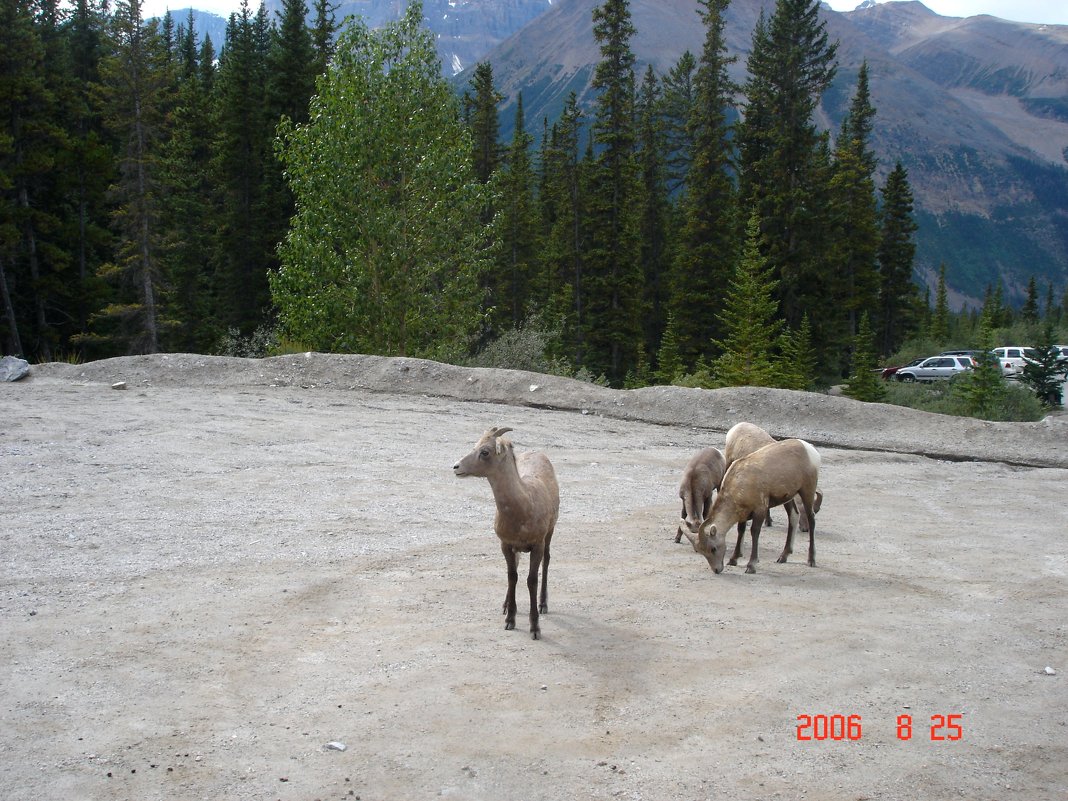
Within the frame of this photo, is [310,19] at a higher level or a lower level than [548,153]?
higher

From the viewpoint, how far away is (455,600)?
8.63 meters

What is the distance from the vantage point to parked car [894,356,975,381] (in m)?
50.2

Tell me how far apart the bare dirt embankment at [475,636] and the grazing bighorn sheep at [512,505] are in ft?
1.57

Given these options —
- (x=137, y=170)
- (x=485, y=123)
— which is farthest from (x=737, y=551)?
(x=485, y=123)

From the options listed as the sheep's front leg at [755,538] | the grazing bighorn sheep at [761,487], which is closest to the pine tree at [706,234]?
the grazing bighorn sheep at [761,487]

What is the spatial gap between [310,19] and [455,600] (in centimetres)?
5437

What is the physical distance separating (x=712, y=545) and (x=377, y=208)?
2198 centimetres

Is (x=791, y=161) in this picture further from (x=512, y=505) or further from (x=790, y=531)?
(x=512, y=505)

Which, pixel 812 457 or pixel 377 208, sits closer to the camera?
pixel 812 457

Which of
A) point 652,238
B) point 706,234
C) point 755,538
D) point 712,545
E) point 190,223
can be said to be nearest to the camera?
point 712,545

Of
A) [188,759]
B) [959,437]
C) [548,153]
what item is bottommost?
[188,759]

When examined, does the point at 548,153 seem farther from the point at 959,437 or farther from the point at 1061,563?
the point at 1061,563

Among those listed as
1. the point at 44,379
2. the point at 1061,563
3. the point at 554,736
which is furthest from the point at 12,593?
the point at 44,379
